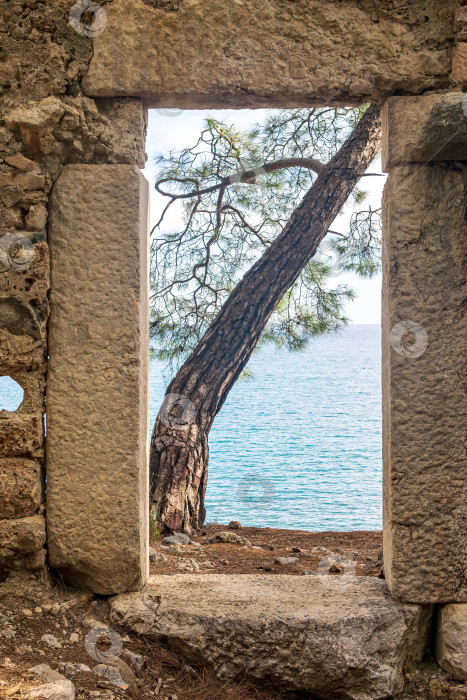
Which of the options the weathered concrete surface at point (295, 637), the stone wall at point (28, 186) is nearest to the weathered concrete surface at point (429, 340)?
the weathered concrete surface at point (295, 637)

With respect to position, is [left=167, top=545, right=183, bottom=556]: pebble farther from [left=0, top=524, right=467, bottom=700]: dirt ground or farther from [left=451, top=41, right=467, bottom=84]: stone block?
[left=451, top=41, right=467, bottom=84]: stone block

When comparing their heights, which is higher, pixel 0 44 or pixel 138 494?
pixel 0 44

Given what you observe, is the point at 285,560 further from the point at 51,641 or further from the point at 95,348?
the point at 95,348

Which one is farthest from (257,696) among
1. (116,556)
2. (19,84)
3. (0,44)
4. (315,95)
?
(0,44)

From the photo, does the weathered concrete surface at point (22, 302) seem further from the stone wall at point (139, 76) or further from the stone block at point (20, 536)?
the stone block at point (20, 536)

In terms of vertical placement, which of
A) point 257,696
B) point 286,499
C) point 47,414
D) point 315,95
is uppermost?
point 315,95

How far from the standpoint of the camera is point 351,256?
5.93 m

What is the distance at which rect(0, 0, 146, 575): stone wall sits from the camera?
2.37 m

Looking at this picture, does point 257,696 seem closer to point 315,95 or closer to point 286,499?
point 315,95

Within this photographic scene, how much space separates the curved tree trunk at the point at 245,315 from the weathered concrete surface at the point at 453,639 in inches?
106

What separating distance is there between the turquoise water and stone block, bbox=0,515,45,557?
12.0 feet

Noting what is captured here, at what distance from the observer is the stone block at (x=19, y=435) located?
7.80ft

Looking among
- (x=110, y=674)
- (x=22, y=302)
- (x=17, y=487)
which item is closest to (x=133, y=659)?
(x=110, y=674)

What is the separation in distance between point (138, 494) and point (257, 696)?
89cm
